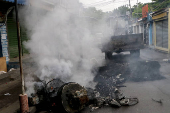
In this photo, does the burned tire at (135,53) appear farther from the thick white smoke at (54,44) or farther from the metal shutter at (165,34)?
the metal shutter at (165,34)

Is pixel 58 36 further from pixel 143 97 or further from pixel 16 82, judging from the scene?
pixel 143 97

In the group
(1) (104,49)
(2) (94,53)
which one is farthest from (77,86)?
(2) (94,53)

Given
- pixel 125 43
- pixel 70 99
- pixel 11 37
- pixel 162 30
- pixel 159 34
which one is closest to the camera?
pixel 70 99

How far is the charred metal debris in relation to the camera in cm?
405

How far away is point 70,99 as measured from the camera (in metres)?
4.04

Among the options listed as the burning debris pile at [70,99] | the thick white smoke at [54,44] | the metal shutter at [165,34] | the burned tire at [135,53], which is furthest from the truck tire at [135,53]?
the burning debris pile at [70,99]

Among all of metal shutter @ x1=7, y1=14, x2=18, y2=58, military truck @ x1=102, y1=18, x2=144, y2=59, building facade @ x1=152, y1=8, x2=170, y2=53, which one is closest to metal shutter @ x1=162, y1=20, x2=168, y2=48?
building facade @ x1=152, y1=8, x2=170, y2=53

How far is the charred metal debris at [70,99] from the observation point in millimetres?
4047

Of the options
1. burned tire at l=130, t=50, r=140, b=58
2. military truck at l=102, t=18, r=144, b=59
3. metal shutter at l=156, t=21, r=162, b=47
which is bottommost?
burned tire at l=130, t=50, r=140, b=58

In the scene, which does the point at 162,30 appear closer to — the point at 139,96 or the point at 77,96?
the point at 139,96

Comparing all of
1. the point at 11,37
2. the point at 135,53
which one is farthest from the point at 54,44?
the point at 135,53

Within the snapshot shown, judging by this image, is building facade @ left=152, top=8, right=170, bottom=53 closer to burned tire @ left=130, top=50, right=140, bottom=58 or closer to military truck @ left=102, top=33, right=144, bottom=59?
burned tire @ left=130, top=50, right=140, bottom=58

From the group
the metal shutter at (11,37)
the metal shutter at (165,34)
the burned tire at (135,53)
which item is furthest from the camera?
the metal shutter at (165,34)

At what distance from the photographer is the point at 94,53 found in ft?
41.5
